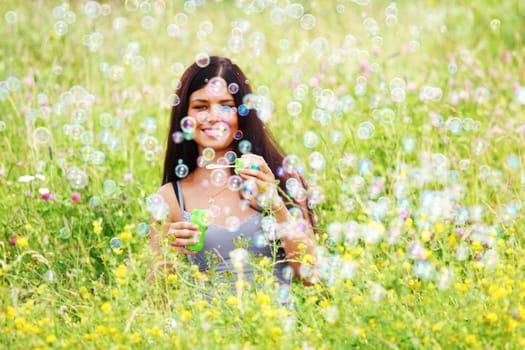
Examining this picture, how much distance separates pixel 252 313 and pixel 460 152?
2.52 m

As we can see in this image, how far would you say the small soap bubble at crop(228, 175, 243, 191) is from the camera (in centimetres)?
325

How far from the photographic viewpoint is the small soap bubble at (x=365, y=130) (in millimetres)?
4418

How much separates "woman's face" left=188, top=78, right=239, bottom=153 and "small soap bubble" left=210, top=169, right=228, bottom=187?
101 mm

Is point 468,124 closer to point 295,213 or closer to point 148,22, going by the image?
point 295,213

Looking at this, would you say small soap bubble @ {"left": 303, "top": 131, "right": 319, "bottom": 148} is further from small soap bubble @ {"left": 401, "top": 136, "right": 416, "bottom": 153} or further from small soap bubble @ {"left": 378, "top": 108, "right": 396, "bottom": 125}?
small soap bubble @ {"left": 401, "top": 136, "right": 416, "bottom": 153}

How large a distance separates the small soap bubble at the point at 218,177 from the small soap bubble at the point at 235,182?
0.09ft

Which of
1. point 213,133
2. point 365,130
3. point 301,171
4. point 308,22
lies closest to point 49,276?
point 213,133

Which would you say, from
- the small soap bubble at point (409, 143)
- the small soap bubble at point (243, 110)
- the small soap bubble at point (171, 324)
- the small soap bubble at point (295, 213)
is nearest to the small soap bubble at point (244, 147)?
the small soap bubble at point (243, 110)

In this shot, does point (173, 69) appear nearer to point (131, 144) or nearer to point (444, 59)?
point (131, 144)

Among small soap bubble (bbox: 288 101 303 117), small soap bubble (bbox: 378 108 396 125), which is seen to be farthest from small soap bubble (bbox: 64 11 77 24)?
small soap bubble (bbox: 378 108 396 125)

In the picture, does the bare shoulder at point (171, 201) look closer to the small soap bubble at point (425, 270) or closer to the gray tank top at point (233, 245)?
the gray tank top at point (233, 245)

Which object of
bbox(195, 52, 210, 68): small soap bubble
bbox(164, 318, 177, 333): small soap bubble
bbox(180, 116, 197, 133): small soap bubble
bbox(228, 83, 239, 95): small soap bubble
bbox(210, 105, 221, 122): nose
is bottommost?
bbox(164, 318, 177, 333): small soap bubble

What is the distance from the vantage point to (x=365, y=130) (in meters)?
4.47

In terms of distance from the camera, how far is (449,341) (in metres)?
2.29
